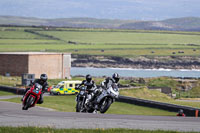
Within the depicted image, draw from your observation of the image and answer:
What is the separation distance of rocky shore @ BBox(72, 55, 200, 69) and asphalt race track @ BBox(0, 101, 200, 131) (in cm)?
15960

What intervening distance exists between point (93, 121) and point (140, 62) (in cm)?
17186

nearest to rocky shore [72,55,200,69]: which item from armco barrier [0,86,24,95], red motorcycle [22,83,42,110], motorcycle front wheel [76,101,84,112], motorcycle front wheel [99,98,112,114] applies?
armco barrier [0,86,24,95]

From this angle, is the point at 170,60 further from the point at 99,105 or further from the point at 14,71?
the point at 99,105

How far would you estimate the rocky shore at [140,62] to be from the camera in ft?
598

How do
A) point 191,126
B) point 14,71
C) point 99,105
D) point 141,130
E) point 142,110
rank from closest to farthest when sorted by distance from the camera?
1. point 141,130
2. point 191,126
3. point 99,105
4. point 142,110
5. point 14,71

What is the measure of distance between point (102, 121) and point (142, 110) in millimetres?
21145

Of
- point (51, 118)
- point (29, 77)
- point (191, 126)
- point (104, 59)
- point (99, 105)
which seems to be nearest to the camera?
point (191, 126)

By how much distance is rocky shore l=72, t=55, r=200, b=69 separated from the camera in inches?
7170

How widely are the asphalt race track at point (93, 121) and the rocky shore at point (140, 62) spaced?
524 ft

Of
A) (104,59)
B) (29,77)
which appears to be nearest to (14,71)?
(29,77)

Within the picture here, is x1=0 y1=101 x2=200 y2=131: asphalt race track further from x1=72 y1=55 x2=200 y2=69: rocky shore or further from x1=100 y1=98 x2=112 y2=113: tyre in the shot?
x1=72 y1=55 x2=200 y2=69: rocky shore

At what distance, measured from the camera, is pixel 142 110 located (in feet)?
130

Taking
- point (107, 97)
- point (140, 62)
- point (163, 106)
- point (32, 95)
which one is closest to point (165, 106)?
point (163, 106)

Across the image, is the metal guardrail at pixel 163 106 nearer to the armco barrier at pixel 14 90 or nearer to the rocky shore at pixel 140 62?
the armco barrier at pixel 14 90
